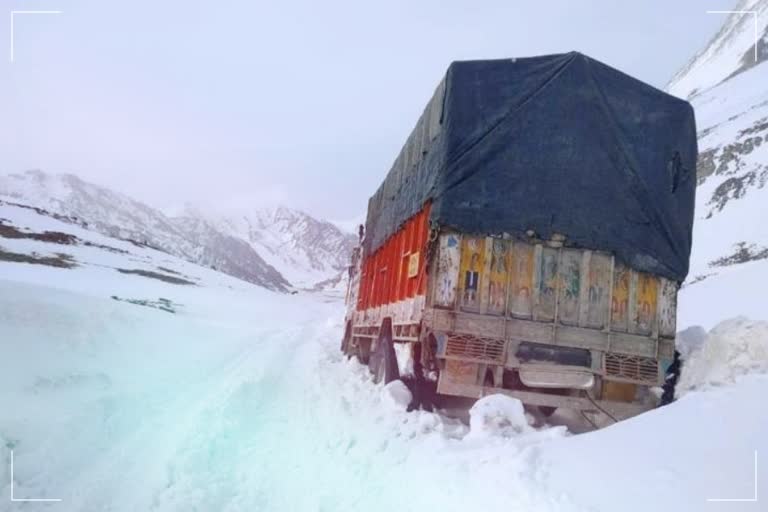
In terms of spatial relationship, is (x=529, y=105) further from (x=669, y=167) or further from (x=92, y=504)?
(x=92, y=504)

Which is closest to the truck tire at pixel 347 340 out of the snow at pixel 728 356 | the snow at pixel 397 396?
the snow at pixel 397 396

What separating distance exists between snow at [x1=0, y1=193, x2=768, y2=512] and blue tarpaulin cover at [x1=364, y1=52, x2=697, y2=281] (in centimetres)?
148

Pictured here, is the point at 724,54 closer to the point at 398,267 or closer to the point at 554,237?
the point at 398,267

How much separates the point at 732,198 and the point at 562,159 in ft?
143

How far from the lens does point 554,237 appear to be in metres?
5.88

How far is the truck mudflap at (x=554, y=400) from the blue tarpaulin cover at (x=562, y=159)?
1.55 m

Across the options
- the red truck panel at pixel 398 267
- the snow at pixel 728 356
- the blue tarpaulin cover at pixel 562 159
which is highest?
the blue tarpaulin cover at pixel 562 159

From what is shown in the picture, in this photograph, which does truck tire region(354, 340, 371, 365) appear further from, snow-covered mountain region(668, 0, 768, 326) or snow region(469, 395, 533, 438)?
snow-covered mountain region(668, 0, 768, 326)

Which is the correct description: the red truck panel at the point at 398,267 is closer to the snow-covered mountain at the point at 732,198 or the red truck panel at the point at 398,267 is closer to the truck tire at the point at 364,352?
the truck tire at the point at 364,352

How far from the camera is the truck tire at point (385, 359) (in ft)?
24.4

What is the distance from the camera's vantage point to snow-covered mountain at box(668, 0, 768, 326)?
960 inches

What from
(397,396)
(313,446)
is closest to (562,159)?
(397,396)

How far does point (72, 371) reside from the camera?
7.60 m

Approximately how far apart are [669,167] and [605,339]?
2.28m
